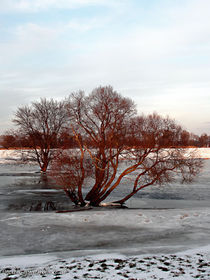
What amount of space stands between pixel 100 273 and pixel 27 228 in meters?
5.99

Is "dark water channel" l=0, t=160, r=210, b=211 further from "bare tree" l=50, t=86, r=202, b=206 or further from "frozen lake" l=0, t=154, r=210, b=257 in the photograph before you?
"bare tree" l=50, t=86, r=202, b=206

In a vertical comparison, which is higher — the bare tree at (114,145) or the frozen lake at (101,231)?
the bare tree at (114,145)

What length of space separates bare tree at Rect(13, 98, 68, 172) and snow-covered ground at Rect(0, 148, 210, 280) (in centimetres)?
2442

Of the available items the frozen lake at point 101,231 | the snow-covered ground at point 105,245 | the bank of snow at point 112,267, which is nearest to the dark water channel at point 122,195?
the frozen lake at point 101,231

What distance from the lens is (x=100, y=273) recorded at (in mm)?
6484

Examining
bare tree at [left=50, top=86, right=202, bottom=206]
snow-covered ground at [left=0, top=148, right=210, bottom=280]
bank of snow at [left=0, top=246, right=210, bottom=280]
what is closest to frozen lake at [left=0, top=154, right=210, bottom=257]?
snow-covered ground at [left=0, top=148, right=210, bottom=280]

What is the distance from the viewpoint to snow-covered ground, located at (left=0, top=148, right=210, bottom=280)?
6564mm

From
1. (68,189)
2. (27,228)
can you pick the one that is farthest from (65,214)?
(68,189)

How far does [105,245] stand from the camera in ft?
30.5

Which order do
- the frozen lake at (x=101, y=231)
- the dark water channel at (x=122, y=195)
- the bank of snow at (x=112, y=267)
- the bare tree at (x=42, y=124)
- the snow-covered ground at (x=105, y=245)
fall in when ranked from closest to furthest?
the bank of snow at (x=112, y=267), the snow-covered ground at (x=105, y=245), the frozen lake at (x=101, y=231), the dark water channel at (x=122, y=195), the bare tree at (x=42, y=124)

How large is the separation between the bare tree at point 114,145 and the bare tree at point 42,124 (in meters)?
22.3

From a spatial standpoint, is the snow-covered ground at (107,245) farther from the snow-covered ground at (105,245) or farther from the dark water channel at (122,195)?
the dark water channel at (122,195)

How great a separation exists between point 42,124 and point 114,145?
26.7 metres

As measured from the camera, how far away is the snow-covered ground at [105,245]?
656 cm
